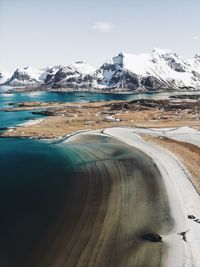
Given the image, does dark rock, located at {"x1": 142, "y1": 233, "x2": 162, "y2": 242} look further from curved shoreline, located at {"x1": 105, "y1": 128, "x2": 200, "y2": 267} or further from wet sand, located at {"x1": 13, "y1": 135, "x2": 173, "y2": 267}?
curved shoreline, located at {"x1": 105, "y1": 128, "x2": 200, "y2": 267}

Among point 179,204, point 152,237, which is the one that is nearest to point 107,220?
point 152,237

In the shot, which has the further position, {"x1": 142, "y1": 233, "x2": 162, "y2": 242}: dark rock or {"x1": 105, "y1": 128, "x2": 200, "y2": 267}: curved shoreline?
{"x1": 142, "y1": 233, "x2": 162, "y2": 242}: dark rock

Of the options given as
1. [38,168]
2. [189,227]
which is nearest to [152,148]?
[38,168]

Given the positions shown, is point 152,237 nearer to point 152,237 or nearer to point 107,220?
point 152,237

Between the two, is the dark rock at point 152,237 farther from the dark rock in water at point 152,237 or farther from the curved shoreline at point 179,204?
the curved shoreline at point 179,204

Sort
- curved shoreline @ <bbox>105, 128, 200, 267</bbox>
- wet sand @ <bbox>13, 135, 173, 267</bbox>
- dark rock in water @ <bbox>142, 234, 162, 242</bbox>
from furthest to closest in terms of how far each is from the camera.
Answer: dark rock in water @ <bbox>142, 234, 162, 242</bbox>
curved shoreline @ <bbox>105, 128, 200, 267</bbox>
wet sand @ <bbox>13, 135, 173, 267</bbox>

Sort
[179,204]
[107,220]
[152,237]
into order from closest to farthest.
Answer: [152,237] < [107,220] < [179,204]

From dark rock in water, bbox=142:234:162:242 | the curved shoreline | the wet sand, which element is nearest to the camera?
the wet sand

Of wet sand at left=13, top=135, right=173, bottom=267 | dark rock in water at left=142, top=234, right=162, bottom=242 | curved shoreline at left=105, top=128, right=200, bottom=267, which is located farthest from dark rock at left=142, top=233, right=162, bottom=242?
curved shoreline at left=105, top=128, right=200, bottom=267

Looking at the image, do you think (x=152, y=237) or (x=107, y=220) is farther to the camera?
(x=107, y=220)
